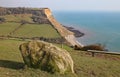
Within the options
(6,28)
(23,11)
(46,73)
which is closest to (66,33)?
(6,28)

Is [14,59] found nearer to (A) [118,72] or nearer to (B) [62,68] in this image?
(B) [62,68]

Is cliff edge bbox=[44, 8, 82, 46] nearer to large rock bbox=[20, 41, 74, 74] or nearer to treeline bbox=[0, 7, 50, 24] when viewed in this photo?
treeline bbox=[0, 7, 50, 24]

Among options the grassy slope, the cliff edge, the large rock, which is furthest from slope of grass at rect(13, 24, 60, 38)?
the large rock

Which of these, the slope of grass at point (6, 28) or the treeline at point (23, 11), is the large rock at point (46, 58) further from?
the treeline at point (23, 11)

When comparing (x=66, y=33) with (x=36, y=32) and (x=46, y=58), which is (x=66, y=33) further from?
(x=46, y=58)

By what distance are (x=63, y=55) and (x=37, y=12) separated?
133182 millimetres

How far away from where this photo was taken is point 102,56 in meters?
25.2

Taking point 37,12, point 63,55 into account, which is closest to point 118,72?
point 63,55

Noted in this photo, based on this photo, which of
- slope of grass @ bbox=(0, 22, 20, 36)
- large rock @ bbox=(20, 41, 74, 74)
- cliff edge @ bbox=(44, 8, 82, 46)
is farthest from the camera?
cliff edge @ bbox=(44, 8, 82, 46)

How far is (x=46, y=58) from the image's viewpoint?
53.5ft

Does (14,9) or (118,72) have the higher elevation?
(118,72)

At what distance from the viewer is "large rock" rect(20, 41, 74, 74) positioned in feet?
53.0

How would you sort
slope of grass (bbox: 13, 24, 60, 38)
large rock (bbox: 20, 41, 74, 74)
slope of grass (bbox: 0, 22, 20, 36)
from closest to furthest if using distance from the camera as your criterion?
large rock (bbox: 20, 41, 74, 74), slope of grass (bbox: 0, 22, 20, 36), slope of grass (bbox: 13, 24, 60, 38)

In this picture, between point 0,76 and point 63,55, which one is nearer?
point 0,76
